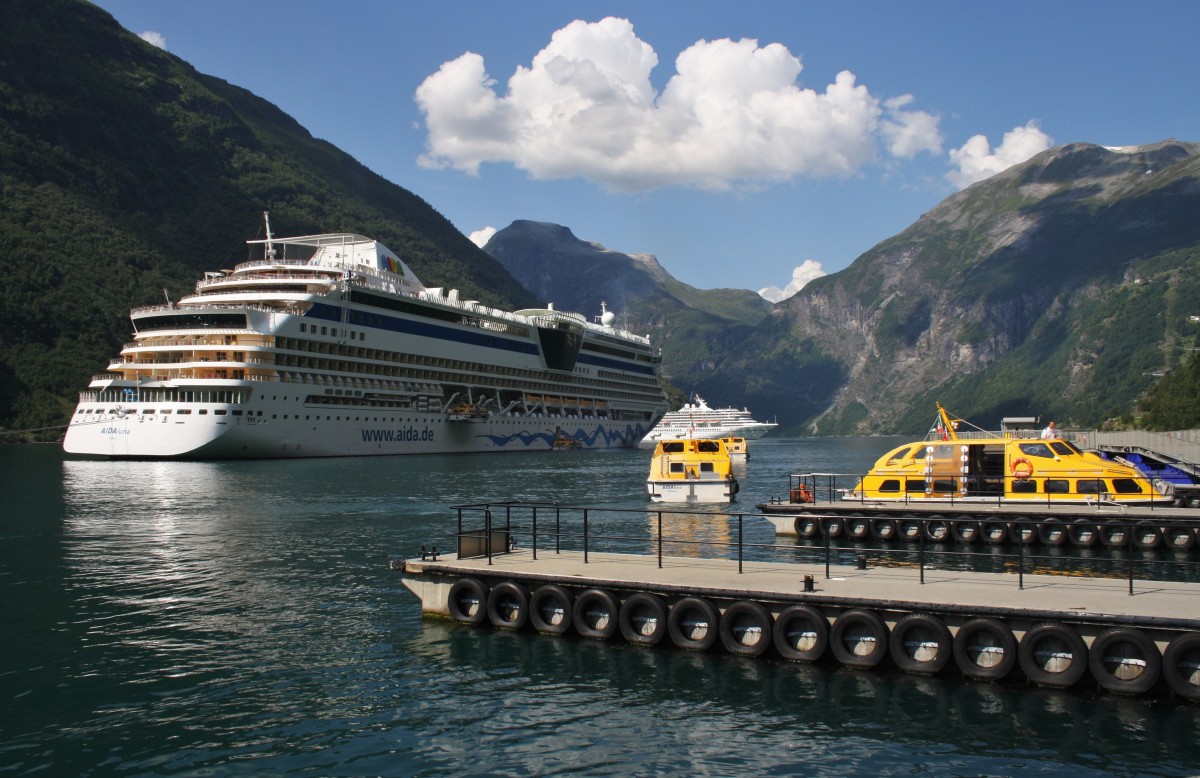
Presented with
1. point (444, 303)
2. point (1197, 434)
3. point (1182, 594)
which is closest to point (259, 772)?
point (1182, 594)

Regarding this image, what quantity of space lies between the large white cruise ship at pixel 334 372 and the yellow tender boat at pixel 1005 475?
6338cm

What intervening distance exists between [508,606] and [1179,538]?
84.7 ft

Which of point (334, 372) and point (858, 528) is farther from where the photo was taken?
point (334, 372)

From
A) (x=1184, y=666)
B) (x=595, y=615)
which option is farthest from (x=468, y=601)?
(x=1184, y=666)

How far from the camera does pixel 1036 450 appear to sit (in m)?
36.2

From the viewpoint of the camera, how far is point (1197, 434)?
62156 mm

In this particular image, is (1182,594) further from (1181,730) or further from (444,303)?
(444,303)

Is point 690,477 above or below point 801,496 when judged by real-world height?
above

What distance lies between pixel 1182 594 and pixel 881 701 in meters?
6.78

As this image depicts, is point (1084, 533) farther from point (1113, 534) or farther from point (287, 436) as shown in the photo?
point (287, 436)

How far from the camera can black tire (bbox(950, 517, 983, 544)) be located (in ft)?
113

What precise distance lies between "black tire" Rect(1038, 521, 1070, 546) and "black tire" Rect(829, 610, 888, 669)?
61.0ft

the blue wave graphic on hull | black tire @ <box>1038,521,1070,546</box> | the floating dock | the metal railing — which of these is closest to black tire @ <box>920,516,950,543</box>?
the metal railing

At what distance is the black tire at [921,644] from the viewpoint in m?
16.6
